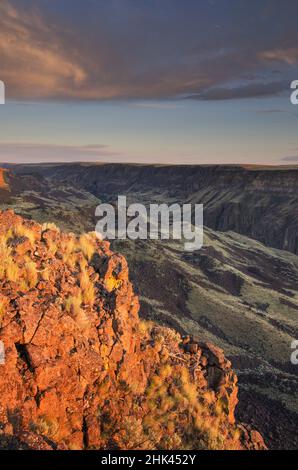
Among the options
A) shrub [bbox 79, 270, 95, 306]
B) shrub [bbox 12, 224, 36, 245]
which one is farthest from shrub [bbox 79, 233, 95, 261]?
shrub [bbox 12, 224, 36, 245]

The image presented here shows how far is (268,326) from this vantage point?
1181 inches

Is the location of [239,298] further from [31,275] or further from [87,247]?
[31,275]

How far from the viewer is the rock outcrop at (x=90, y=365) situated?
680 centimetres

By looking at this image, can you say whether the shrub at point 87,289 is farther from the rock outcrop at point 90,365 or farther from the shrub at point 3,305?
the shrub at point 3,305

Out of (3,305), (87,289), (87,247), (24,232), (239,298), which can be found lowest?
(239,298)

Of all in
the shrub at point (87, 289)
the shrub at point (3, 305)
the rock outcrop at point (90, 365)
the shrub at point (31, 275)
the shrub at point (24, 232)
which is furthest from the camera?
the shrub at point (24, 232)

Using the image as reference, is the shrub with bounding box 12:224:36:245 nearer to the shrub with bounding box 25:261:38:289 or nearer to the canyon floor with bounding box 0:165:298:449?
the shrub with bounding box 25:261:38:289

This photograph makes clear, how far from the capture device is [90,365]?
7754mm

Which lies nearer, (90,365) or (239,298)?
(90,365)

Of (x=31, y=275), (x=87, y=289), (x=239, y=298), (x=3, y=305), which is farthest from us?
(x=239, y=298)

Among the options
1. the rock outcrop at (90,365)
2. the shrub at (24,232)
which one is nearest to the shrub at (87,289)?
the rock outcrop at (90,365)

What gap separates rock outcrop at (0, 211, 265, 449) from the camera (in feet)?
22.3

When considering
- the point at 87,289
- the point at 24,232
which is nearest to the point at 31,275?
the point at 87,289
